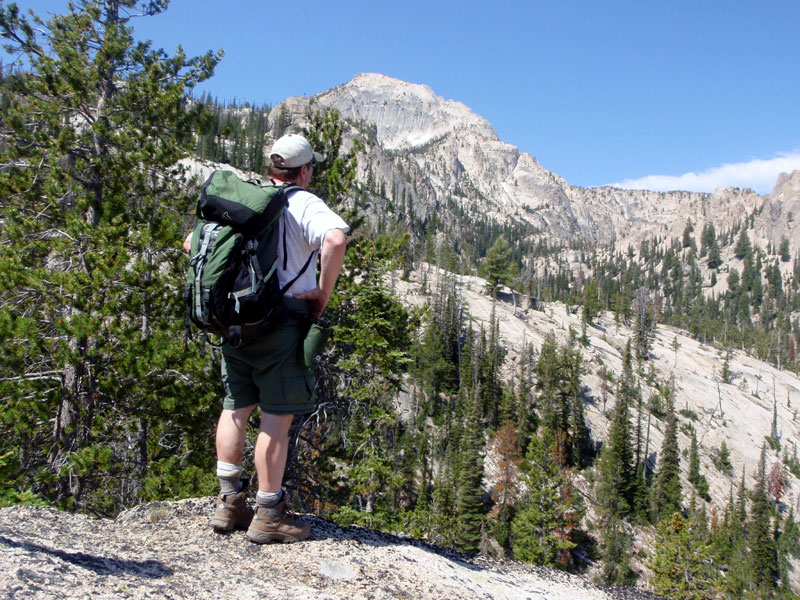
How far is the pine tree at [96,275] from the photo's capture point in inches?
225

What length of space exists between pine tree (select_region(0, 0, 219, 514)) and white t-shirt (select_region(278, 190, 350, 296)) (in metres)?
3.63

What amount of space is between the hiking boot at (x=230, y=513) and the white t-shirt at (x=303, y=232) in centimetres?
141

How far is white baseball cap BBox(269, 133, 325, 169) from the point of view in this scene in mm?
3182

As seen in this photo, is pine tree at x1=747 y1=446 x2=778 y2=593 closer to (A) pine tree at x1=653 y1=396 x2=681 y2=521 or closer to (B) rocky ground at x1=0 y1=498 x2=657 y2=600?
(A) pine tree at x1=653 y1=396 x2=681 y2=521

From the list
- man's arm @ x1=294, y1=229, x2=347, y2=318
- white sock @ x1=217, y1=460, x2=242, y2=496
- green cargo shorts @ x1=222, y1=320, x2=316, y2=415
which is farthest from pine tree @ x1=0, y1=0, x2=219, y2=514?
man's arm @ x1=294, y1=229, x2=347, y2=318

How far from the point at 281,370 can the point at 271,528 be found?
1.02 meters

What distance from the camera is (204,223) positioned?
3057 mm

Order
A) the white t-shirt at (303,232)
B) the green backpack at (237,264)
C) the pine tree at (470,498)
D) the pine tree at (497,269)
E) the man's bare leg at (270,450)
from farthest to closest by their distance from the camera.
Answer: the pine tree at (497,269)
the pine tree at (470,498)
the man's bare leg at (270,450)
the white t-shirt at (303,232)
the green backpack at (237,264)

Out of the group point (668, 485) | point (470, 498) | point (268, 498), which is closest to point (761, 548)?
point (668, 485)

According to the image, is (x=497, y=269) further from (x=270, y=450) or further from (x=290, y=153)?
(x=270, y=450)

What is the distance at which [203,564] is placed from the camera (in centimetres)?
284

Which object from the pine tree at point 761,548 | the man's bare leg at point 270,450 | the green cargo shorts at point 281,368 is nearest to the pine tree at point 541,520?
the pine tree at point 761,548

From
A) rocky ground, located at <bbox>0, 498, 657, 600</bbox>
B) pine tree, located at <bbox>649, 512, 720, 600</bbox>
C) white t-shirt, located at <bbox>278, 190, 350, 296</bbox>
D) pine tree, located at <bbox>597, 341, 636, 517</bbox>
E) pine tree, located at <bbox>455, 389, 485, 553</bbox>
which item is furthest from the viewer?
pine tree, located at <bbox>597, 341, 636, 517</bbox>

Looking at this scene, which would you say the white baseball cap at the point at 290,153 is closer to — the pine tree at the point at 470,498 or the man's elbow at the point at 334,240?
the man's elbow at the point at 334,240
